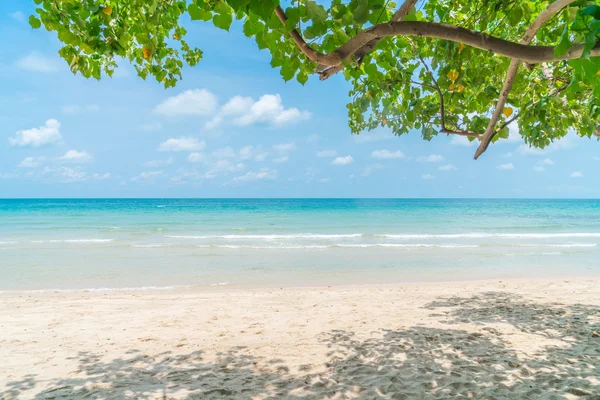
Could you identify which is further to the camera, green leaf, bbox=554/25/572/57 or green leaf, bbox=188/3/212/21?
green leaf, bbox=188/3/212/21

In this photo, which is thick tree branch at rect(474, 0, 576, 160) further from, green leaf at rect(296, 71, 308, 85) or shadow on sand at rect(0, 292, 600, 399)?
shadow on sand at rect(0, 292, 600, 399)

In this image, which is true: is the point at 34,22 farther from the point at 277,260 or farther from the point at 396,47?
the point at 277,260

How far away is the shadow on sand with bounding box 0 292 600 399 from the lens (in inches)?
127

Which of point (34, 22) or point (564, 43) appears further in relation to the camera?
point (34, 22)

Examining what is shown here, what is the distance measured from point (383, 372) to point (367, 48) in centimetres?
272

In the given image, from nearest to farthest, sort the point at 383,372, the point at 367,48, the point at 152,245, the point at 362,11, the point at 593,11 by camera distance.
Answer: the point at 593,11 < the point at 362,11 < the point at 367,48 < the point at 383,372 < the point at 152,245

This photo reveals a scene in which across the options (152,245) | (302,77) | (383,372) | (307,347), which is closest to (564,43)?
(302,77)

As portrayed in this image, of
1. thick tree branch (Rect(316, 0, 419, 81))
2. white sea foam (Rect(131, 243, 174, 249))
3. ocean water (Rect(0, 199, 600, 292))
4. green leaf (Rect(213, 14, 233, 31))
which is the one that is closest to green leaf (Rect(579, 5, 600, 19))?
thick tree branch (Rect(316, 0, 419, 81))

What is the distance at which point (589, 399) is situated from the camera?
2994 millimetres

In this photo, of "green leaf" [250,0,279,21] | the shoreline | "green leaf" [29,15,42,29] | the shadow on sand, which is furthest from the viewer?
the shoreline

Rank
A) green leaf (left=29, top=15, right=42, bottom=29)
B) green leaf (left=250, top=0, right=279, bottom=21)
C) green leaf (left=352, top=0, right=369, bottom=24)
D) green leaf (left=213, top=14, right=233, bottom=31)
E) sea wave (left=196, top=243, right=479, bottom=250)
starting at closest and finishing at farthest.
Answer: green leaf (left=250, top=0, right=279, bottom=21) < green leaf (left=352, top=0, right=369, bottom=24) < green leaf (left=213, top=14, right=233, bottom=31) < green leaf (left=29, top=15, right=42, bottom=29) < sea wave (left=196, top=243, right=479, bottom=250)

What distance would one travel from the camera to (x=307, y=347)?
14.3 feet

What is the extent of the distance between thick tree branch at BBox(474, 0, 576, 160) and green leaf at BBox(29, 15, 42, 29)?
8.48 feet

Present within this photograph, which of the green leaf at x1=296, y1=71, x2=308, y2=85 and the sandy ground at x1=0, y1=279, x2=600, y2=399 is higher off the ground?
the green leaf at x1=296, y1=71, x2=308, y2=85
